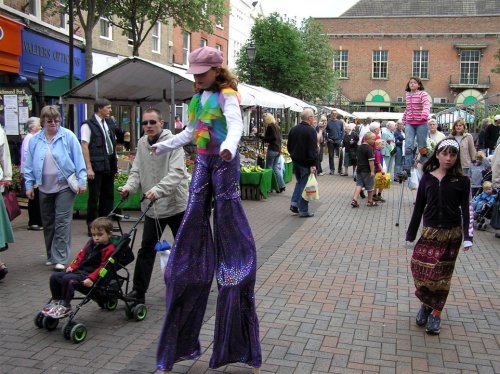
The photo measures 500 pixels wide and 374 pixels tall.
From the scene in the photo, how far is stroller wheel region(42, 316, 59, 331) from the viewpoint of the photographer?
4434mm

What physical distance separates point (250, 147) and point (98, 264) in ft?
34.5

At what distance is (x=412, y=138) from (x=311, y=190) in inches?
77.9

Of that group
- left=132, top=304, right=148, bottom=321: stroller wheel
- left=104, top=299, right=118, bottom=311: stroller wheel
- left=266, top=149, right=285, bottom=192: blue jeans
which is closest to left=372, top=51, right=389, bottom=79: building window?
left=266, top=149, right=285, bottom=192: blue jeans

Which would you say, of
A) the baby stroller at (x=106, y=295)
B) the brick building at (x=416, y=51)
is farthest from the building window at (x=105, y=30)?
the brick building at (x=416, y=51)

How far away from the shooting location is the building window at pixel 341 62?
5434cm

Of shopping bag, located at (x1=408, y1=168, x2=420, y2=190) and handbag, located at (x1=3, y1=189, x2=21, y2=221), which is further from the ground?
shopping bag, located at (x1=408, y1=168, x2=420, y2=190)

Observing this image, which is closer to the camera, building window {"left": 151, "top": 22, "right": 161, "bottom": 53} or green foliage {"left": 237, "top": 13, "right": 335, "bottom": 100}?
green foliage {"left": 237, "top": 13, "right": 335, "bottom": 100}

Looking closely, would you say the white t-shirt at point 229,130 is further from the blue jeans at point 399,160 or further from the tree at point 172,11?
the blue jeans at point 399,160

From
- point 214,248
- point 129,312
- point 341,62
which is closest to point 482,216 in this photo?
point 129,312

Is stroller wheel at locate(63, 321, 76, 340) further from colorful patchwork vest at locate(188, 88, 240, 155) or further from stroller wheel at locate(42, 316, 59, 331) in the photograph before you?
colorful patchwork vest at locate(188, 88, 240, 155)

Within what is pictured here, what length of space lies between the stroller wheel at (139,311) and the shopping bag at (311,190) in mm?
5691

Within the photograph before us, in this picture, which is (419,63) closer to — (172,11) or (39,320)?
(172,11)

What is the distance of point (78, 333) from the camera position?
4281 mm

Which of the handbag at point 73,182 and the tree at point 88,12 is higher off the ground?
the tree at point 88,12
